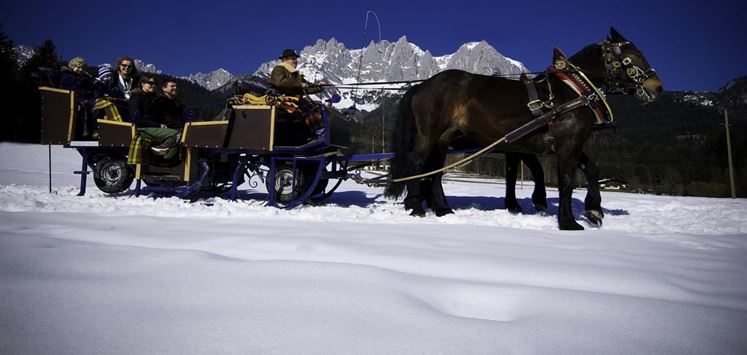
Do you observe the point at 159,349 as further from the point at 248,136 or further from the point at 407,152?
the point at 248,136

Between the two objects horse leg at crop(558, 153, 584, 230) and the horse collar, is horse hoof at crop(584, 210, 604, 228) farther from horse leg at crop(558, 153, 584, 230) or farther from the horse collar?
the horse collar

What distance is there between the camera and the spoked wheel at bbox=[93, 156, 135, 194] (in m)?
6.24

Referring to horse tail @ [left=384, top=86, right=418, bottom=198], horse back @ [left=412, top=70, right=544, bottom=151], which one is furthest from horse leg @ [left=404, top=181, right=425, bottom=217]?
horse back @ [left=412, top=70, right=544, bottom=151]

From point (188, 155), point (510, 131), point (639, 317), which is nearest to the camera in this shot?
point (639, 317)

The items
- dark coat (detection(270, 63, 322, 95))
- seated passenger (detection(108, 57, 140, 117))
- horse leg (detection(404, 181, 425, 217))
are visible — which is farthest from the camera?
seated passenger (detection(108, 57, 140, 117))

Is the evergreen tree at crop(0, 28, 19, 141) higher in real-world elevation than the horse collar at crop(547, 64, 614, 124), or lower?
higher

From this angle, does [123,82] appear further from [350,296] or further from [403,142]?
[350,296]

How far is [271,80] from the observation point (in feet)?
18.1

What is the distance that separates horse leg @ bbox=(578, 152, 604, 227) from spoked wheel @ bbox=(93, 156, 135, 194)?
690cm

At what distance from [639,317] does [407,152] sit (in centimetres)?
401

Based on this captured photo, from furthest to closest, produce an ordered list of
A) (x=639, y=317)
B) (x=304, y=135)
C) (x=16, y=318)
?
(x=304, y=135)
(x=639, y=317)
(x=16, y=318)

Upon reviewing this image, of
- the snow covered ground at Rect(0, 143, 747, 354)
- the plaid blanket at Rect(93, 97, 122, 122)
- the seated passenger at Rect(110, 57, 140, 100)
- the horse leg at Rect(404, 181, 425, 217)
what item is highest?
the seated passenger at Rect(110, 57, 140, 100)

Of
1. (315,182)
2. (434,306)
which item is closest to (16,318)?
(434,306)

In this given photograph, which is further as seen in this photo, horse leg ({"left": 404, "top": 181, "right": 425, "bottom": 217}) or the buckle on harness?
horse leg ({"left": 404, "top": 181, "right": 425, "bottom": 217})
